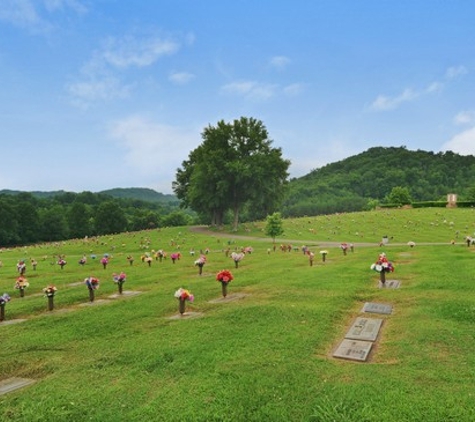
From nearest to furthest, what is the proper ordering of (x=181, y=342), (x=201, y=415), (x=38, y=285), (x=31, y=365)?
1. (x=201, y=415)
2. (x=31, y=365)
3. (x=181, y=342)
4. (x=38, y=285)

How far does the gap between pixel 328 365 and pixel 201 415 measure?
9.60 feet

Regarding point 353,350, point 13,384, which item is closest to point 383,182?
point 353,350

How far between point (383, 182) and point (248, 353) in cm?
15027

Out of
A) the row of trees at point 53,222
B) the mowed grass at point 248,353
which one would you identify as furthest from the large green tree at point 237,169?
the mowed grass at point 248,353

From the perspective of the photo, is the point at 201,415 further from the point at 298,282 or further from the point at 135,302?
the point at 298,282

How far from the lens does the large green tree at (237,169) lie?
5697 cm

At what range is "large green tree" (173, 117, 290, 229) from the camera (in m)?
57.0

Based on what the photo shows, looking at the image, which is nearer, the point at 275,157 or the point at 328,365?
the point at 328,365

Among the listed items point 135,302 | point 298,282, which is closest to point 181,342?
point 135,302

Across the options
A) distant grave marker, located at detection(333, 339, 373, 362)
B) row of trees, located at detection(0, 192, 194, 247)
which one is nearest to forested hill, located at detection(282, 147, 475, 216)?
row of trees, located at detection(0, 192, 194, 247)

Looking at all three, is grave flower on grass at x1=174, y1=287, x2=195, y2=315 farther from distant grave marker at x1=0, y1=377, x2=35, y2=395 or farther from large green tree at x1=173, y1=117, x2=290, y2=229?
large green tree at x1=173, y1=117, x2=290, y2=229

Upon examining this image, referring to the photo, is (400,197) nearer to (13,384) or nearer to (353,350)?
(353,350)

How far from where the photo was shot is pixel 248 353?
815cm

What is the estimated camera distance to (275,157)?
5878 centimetres
